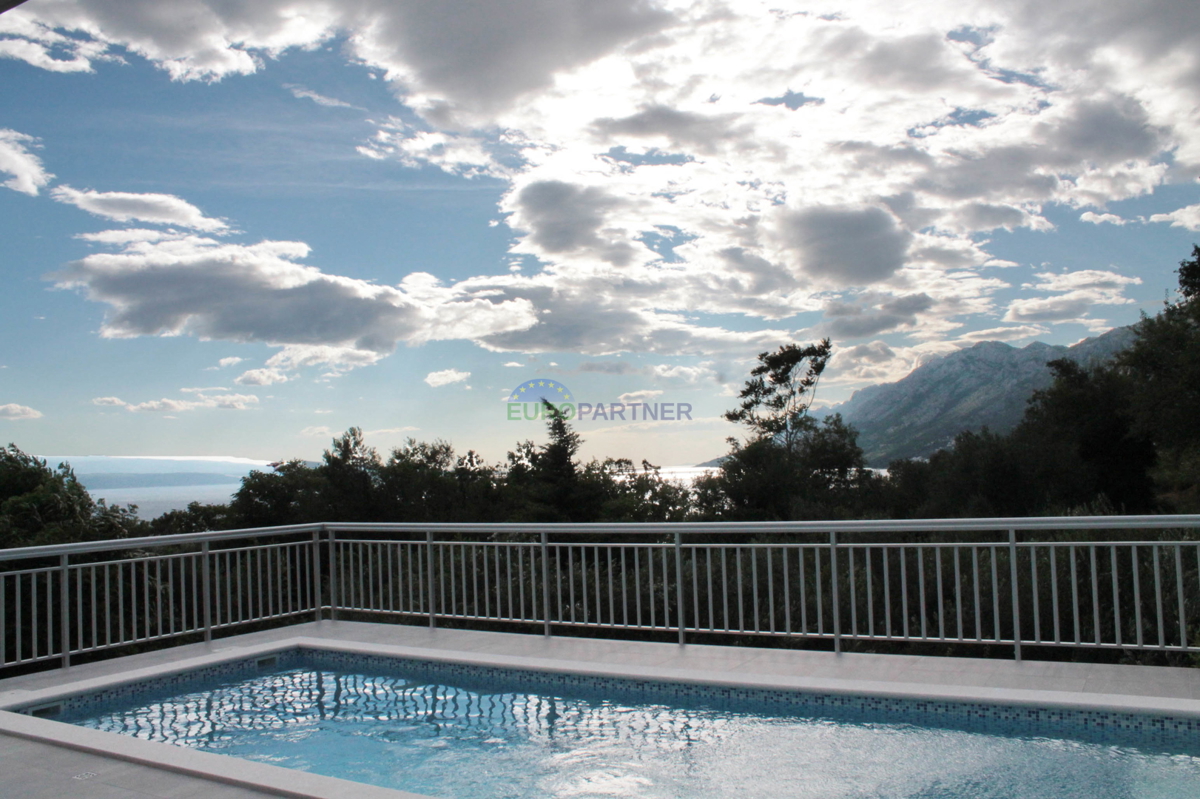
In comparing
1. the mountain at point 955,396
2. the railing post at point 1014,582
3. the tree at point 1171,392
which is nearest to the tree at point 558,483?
the mountain at point 955,396

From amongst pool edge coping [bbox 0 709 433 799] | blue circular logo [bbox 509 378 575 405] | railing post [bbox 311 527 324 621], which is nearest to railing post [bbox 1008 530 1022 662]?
pool edge coping [bbox 0 709 433 799]

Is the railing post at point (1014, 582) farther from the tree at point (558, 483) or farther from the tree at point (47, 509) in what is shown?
the tree at point (558, 483)

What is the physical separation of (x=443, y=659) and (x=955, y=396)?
6511 cm

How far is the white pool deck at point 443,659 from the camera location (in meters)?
3.14

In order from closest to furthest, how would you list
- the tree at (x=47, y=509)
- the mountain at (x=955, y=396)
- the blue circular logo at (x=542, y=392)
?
1. the tree at (x=47, y=509)
2. the blue circular logo at (x=542, y=392)
3. the mountain at (x=955, y=396)

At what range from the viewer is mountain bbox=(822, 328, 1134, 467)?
35.2 metres

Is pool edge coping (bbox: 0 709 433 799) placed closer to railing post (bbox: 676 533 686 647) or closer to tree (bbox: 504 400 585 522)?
railing post (bbox: 676 533 686 647)

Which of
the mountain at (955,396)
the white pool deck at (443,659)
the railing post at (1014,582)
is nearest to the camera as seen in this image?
the white pool deck at (443,659)

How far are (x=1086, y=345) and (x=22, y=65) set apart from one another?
38.9 meters

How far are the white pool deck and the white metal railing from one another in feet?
0.56

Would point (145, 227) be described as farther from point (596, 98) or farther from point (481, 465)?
point (481, 465)

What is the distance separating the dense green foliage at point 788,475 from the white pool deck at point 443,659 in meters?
8.55

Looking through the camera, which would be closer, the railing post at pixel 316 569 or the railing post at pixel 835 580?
the railing post at pixel 835 580

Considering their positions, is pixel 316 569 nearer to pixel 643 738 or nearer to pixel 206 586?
pixel 206 586
